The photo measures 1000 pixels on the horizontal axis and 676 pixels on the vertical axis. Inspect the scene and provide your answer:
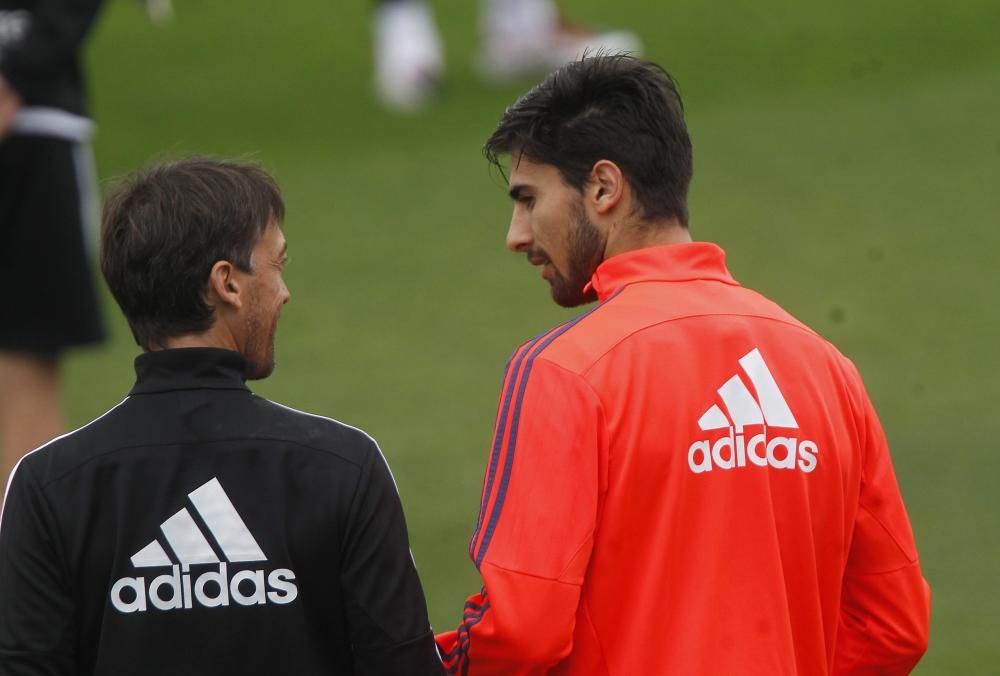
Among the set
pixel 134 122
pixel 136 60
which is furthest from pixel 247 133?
pixel 136 60

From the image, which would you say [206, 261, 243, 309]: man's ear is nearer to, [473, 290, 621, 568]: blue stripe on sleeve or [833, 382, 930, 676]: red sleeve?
[473, 290, 621, 568]: blue stripe on sleeve

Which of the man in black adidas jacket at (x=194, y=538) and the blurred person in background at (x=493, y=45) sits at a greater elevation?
the blurred person in background at (x=493, y=45)

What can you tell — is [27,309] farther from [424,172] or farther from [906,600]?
[424,172]

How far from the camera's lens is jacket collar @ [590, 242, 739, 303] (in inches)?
101

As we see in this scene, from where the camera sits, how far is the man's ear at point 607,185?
102 inches

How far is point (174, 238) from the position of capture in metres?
2.36

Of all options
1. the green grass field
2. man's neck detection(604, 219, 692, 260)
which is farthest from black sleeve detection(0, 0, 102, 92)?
man's neck detection(604, 219, 692, 260)

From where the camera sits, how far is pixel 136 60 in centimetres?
1154

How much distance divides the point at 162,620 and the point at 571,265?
0.87m

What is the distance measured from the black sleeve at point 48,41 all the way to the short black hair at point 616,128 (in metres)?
2.47

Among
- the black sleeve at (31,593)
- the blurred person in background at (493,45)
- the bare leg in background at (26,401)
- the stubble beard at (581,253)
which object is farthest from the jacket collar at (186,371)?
the blurred person in background at (493,45)

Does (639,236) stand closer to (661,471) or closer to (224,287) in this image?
(661,471)

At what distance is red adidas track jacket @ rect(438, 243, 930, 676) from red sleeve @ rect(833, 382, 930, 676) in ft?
0.24

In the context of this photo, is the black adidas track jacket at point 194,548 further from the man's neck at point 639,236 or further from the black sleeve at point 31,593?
the man's neck at point 639,236
